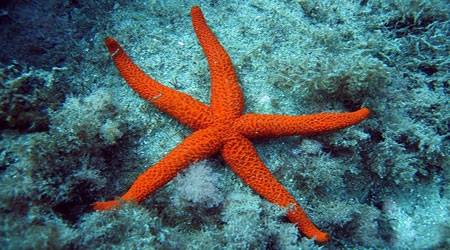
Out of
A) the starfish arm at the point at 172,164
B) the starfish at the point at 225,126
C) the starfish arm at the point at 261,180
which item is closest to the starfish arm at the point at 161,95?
the starfish at the point at 225,126

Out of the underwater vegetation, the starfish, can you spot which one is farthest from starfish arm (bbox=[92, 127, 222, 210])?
the underwater vegetation

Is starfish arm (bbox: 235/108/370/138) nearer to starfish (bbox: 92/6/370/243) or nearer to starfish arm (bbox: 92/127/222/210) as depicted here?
starfish (bbox: 92/6/370/243)

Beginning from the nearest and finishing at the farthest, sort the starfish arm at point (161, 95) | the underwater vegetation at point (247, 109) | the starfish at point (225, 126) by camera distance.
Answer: the underwater vegetation at point (247, 109), the starfish at point (225, 126), the starfish arm at point (161, 95)

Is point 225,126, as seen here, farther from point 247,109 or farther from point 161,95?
point 161,95

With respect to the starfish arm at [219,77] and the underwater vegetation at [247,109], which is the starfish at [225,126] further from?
the underwater vegetation at [247,109]

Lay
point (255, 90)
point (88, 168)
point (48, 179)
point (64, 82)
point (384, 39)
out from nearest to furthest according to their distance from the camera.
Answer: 1. point (48, 179)
2. point (88, 168)
3. point (64, 82)
4. point (255, 90)
5. point (384, 39)

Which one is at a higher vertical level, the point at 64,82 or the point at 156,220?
the point at 64,82

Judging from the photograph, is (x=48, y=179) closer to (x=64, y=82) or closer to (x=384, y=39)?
(x=64, y=82)

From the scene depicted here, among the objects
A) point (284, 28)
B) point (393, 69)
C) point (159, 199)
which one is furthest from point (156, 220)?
point (393, 69)
